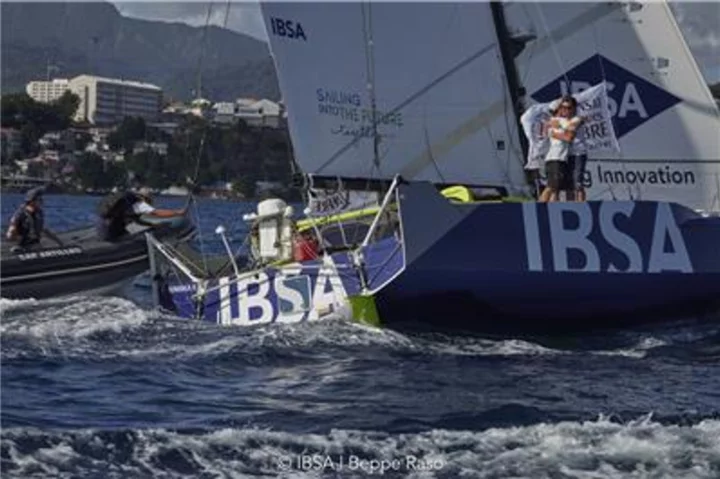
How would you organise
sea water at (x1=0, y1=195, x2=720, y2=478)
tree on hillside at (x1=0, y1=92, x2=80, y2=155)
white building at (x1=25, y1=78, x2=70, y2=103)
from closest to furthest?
1. sea water at (x1=0, y1=195, x2=720, y2=478)
2. tree on hillside at (x1=0, y1=92, x2=80, y2=155)
3. white building at (x1=25, y1=78, x2=70, y2=103)

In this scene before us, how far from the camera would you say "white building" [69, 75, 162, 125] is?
199 ft

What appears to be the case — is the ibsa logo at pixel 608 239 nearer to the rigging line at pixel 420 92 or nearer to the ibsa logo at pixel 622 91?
the rigging line at pixel 420 92

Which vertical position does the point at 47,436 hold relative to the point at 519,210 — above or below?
below

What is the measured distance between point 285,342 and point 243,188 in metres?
29.6

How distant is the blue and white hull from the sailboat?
0.01 meters

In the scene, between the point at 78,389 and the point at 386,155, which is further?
the point at 386,155

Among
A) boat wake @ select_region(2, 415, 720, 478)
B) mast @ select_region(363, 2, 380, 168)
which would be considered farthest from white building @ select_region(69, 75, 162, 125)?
boat wake @ select_region(2, 415, 720, 478)

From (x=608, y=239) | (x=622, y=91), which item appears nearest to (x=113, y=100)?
(x=622, y=91)

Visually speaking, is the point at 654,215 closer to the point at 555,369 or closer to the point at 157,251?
the point at 555,369

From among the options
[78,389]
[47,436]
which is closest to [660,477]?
[47,436]

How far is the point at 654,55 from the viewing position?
45.4ft

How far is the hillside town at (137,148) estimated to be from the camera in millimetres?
35438

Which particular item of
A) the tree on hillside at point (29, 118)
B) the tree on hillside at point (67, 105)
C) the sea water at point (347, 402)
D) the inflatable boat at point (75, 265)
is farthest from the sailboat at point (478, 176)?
the tree on hillside at point (67, 105)

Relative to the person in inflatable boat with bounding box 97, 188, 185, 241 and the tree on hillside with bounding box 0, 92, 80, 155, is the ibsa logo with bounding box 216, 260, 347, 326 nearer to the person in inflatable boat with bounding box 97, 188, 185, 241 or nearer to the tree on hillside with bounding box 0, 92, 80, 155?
the person in inflatable boat with bounding box 97, 188, 185, 241
